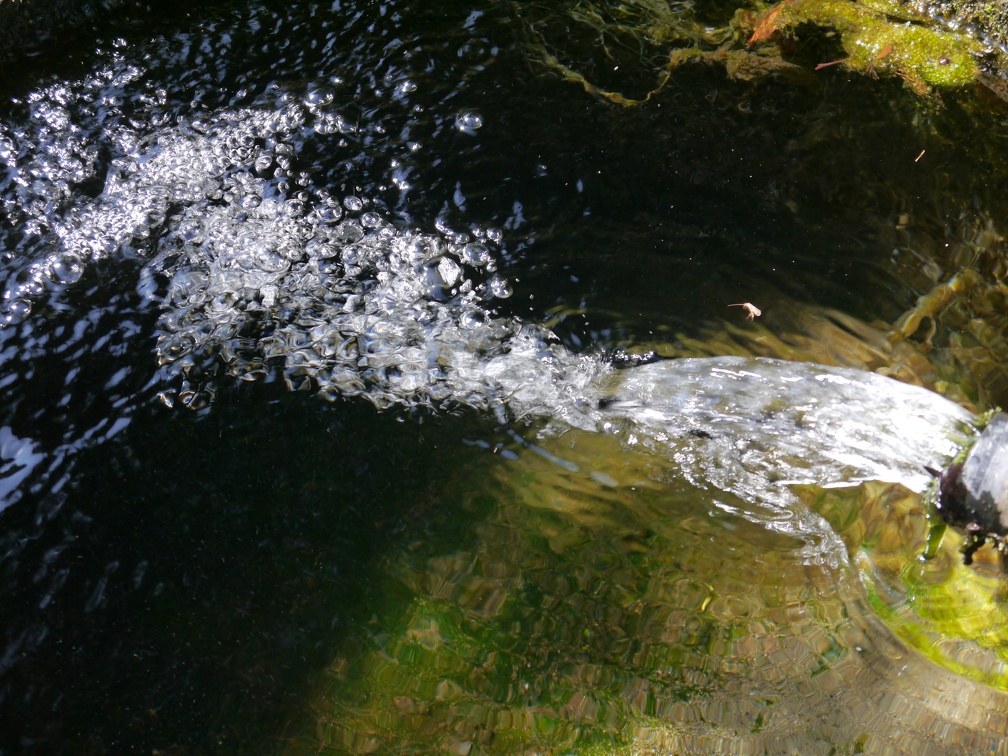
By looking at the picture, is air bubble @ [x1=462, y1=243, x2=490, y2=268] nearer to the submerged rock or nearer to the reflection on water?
the reflection on water

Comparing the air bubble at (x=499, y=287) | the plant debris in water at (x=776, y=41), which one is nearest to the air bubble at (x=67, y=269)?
the air bubble at (x=499, y=287)

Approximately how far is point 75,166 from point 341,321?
1.27 meters

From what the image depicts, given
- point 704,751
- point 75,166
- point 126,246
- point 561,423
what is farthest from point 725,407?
point 75,166

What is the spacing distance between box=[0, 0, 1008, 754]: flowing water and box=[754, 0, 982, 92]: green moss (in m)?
0.13

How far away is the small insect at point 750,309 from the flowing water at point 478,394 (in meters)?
0.03

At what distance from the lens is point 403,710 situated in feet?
6.98

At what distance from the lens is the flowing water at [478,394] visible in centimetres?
217

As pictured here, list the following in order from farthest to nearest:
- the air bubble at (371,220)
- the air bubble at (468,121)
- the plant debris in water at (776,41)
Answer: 1. the plant debris in water at (776,41)
2. the air bubble at (468,121)
3. the air bubble at (371,220)

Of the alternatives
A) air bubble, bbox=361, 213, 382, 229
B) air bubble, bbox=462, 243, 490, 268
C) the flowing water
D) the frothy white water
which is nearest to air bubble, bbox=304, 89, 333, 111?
the flowing water

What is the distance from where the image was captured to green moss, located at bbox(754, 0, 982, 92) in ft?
12.2

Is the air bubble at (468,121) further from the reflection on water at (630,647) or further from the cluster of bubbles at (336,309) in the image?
the reflection on water at (630,647)

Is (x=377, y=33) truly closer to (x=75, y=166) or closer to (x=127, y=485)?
(x=75, y=166)

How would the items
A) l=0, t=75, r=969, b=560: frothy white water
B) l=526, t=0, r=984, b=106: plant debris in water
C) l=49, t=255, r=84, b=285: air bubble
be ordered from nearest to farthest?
1. l=0, t=75, r=969, b=560: frothy white water
2. l=49, t=255, r=84, b=285: air bubble
3. l=526, t=0, r=984, b=106: plant debris in water

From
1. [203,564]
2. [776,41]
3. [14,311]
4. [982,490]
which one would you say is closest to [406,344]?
[203,564]
